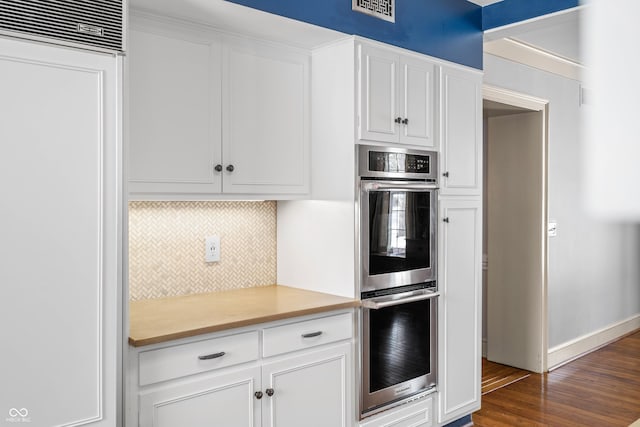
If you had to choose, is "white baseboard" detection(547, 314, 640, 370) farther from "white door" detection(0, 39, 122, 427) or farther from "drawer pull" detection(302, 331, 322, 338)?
"white door" detection(0, 39, 122, 427)

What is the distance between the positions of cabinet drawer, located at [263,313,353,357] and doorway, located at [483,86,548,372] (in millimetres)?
2372

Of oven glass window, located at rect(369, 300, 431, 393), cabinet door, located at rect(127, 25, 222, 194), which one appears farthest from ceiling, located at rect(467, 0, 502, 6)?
oven glass window, located at rect(369, 300, 431, 393)

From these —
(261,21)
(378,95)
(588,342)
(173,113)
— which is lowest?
(588,342)

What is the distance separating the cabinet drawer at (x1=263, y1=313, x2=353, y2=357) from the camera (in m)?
2.47

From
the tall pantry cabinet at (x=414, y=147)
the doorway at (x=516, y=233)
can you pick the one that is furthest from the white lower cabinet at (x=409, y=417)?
the doorway at (x=516, y=233)

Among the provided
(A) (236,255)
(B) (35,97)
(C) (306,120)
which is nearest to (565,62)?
(C) (306,120)

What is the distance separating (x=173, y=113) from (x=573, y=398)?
11.0ft

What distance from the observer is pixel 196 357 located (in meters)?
2.22

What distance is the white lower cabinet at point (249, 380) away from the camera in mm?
2133

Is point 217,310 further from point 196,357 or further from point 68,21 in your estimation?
point 68,21

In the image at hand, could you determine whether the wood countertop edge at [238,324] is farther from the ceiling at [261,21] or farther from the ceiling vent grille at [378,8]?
the ceiling vent grille at [378,8]

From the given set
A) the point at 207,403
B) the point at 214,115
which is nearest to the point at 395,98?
the point at 214,115

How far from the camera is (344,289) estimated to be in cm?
285

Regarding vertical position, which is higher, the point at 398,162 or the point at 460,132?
the point at 460,132
